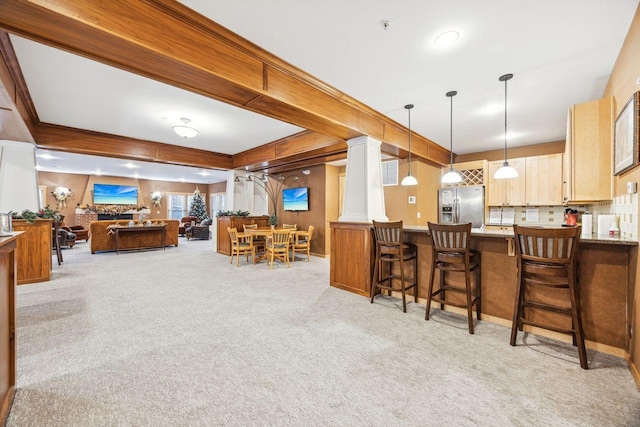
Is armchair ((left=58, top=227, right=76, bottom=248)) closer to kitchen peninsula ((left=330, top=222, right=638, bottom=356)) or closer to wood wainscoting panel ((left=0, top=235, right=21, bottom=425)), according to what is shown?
wood wainscoting panel ((left=0, top=235, right=21, bottom=425))

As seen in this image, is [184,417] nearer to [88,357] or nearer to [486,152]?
[88,357]

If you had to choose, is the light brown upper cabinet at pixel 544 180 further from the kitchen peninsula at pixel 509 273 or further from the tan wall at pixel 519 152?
A: the kitchen peninsula at pixel 509 273

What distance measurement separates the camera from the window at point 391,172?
627cm

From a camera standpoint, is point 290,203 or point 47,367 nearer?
point 47,367

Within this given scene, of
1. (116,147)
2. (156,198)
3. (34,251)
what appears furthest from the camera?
(156,198)

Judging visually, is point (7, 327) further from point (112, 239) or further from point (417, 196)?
point (112, 239)

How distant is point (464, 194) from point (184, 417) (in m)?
6.15

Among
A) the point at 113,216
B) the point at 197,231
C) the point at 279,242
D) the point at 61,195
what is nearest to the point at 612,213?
the point at 279,242

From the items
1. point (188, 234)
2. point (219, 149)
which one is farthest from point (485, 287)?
point (188, 234)

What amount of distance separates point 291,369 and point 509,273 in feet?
7.85

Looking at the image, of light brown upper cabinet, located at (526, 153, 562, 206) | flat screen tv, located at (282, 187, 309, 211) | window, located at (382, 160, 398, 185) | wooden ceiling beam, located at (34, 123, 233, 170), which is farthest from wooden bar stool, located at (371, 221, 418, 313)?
wooden ceiling beam, located at (34, 123, 233, 170)

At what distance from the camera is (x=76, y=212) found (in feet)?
35.7

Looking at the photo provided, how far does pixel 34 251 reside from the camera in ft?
14.1

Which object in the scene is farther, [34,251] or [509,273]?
[34,251]
